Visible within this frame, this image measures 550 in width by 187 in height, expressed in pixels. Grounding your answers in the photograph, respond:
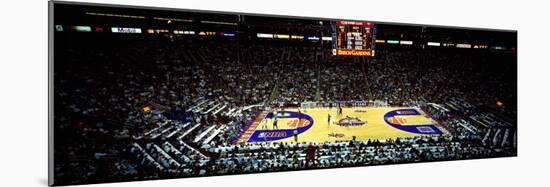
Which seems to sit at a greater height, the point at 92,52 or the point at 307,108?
the point at 92,52

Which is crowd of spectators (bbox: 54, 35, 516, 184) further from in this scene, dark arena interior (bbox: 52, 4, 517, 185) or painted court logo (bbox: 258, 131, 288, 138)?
painted court logo (bbox: 258, 131, 288, 138)

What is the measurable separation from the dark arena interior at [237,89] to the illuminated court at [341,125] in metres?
0.06

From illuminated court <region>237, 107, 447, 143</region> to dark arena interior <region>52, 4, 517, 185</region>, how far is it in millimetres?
60

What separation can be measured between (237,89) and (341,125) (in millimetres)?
1378

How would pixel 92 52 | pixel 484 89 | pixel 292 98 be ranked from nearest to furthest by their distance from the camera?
pixel 92 52 < pixel 292 98 < pixel 484 89

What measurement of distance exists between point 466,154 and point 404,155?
968 millimetres

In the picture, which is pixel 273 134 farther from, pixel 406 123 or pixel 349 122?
pixel 406 123

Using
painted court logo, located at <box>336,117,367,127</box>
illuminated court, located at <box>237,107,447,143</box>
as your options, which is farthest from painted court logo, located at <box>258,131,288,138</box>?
painted court logo, located at <box>336,117,367,127</box>

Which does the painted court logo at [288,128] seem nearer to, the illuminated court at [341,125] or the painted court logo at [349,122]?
the illuminated court at [341,125]

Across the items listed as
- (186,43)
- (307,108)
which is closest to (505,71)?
(307,108)

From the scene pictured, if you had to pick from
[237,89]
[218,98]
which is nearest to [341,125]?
[237,89]

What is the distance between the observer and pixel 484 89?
19.0 ft

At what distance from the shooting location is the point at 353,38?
17.2ft

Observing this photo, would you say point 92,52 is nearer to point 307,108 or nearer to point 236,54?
point 236,54
